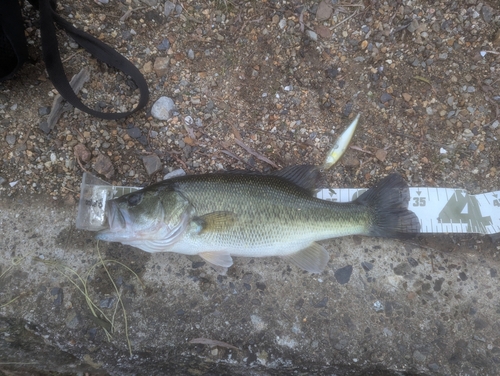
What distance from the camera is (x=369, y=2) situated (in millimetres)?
3178

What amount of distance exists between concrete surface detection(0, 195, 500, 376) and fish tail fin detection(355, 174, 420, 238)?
11.4 inches

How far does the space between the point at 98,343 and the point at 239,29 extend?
3.15 m

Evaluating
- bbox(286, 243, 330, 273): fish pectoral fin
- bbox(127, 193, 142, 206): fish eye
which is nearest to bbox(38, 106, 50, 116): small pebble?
bbox(127, 193, 142, 206): fish eye

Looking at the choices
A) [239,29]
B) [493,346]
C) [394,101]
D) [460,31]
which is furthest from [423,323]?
[239,29]

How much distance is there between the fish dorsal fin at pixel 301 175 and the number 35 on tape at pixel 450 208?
270mm

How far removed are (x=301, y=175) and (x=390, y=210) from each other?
82 centimetres

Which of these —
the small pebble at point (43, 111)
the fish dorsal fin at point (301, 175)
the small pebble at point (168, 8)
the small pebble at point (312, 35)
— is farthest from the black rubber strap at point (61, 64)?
the small pebble at point (312, 35)

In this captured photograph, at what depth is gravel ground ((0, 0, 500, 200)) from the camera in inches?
119

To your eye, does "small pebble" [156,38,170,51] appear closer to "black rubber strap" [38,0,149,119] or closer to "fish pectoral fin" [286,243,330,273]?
"black rubber strap" [38,0,149,119]

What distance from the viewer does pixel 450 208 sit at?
3043 millimetres

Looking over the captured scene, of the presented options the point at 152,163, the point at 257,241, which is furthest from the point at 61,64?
the point at 257,241

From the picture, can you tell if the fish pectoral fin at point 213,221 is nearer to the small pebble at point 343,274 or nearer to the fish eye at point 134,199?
the fish eye at point 134,199

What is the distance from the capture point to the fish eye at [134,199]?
2.52 m

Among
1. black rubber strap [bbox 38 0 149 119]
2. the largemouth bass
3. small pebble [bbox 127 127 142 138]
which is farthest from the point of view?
small pebble [bbox 127 127 142 138]
